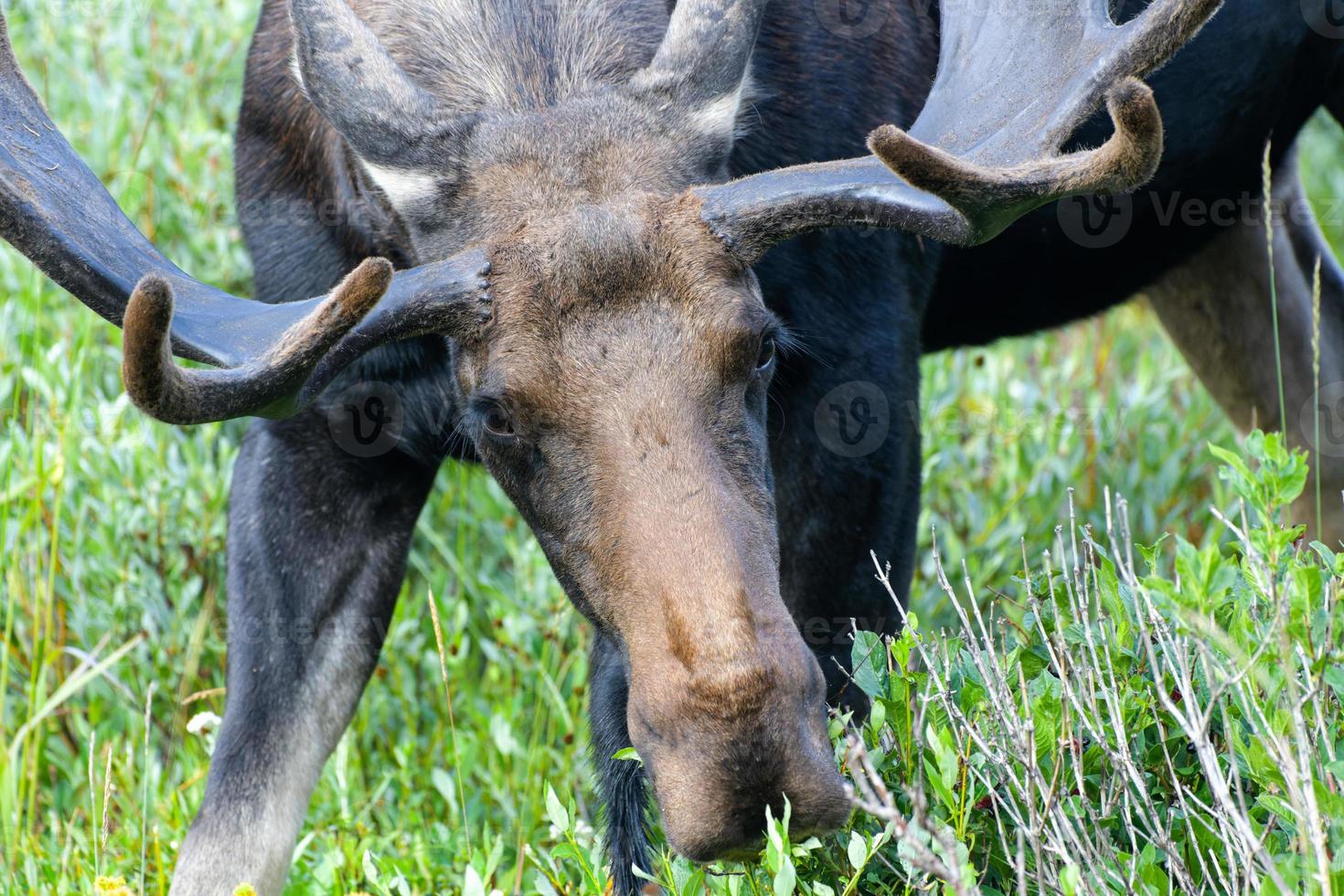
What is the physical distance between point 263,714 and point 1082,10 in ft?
7.31

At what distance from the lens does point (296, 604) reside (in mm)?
3719

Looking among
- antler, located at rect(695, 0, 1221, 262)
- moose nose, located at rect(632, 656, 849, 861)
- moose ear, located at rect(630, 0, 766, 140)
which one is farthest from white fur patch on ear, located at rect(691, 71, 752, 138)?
moose nose, located at rect(632, 656, 849, 861)

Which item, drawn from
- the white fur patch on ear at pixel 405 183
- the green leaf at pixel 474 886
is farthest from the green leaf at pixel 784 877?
the white fur patch on ear at pixel 405 183

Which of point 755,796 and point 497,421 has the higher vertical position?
point 497,421

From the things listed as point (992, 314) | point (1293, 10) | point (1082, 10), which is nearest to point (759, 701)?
point (1082, 10)

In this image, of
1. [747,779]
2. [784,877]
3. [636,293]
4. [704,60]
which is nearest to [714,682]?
[747,779]

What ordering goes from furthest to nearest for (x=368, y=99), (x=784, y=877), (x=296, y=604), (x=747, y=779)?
1. (x=296, y=604)
2. (x=368, y=99)
3. (x=747, y=779)
4. (x=784, y=877)

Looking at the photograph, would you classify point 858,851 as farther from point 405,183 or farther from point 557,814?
point 405,183

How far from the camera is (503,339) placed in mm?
2869

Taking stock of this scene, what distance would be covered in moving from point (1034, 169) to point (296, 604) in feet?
6.30

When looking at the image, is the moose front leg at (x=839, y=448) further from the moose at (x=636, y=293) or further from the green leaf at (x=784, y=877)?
the green leaf at (x=784, y=877)

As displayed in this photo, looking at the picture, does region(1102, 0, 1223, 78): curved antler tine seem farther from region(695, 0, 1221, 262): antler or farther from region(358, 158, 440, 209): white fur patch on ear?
region(358, 158, 440, 209): white fur patch on ear

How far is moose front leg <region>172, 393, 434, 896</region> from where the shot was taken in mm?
3557

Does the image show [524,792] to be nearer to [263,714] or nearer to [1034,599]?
[263,714]
